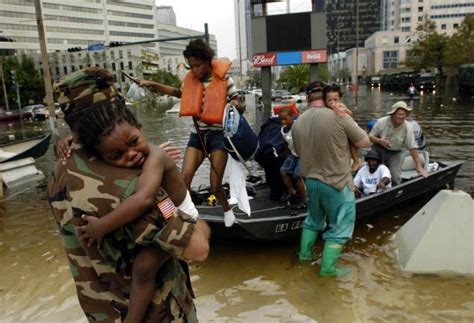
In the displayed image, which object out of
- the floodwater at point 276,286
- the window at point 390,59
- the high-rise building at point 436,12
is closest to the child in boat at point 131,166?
the floodwater at point 276,286

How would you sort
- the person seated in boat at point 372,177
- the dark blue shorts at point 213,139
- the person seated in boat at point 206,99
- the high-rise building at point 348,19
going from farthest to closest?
the high-rise building at point 348,19
the person seated in boat at point 372,177
the dark blue shorts at point 213,139
the person seated in boat at point 206,99

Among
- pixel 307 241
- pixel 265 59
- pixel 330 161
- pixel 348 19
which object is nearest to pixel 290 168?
pixel 307 241

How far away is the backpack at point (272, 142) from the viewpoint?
6.30 metres

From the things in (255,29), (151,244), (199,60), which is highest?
(255,29)

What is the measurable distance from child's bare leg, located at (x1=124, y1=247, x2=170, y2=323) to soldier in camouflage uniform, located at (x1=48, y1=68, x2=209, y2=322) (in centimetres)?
4

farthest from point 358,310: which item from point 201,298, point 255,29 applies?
point 255,29

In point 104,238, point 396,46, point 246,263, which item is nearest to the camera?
point 104,238

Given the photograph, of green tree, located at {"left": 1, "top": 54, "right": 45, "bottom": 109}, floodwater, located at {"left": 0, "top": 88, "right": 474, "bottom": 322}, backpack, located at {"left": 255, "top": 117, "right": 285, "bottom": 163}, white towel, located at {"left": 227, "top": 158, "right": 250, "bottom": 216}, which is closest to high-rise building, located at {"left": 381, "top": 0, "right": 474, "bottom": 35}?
green tree, located at {"left": 1, "top": 54, "right": 45, "bottom": 109}

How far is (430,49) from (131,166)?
2546 inches

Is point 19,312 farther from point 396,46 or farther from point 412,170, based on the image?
point 396,46

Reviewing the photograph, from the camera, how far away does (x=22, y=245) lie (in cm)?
668

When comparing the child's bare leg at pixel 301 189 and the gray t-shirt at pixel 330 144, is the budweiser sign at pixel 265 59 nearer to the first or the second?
the child's bare leg at pixel 301 189

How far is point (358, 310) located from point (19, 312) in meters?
3.59

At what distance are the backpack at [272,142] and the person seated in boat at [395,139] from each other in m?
1.55
